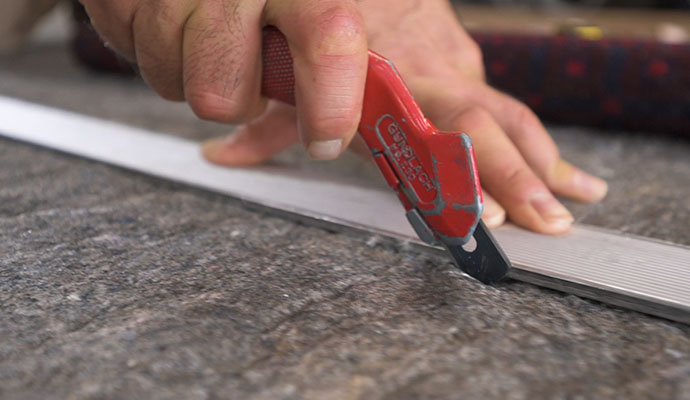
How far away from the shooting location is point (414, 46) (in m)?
0.88

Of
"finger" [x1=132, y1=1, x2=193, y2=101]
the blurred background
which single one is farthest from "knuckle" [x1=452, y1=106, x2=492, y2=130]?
the blurred background

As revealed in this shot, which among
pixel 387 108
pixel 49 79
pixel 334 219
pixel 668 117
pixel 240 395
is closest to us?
pixel 240 395

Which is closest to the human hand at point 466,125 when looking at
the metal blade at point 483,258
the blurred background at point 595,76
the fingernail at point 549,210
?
the fingernail at point 549,210

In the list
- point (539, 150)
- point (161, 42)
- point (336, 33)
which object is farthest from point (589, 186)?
point (161, 42)

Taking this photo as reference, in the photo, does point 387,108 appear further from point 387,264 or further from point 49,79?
point 49,79

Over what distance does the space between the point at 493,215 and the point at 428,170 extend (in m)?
0.17

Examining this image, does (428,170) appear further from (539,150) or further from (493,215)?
(539,150)

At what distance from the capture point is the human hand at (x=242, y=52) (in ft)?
1.82

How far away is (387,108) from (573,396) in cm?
29

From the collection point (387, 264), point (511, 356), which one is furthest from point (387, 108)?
point (511, 356)

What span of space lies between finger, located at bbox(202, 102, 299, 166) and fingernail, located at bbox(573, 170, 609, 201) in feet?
1.28

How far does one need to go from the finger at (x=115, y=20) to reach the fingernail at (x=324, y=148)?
241 millimetres

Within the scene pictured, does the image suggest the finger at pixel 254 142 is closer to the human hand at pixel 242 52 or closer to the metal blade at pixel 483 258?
the human hand at pixel 242 52

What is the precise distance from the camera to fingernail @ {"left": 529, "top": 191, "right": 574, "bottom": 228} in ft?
2.18
